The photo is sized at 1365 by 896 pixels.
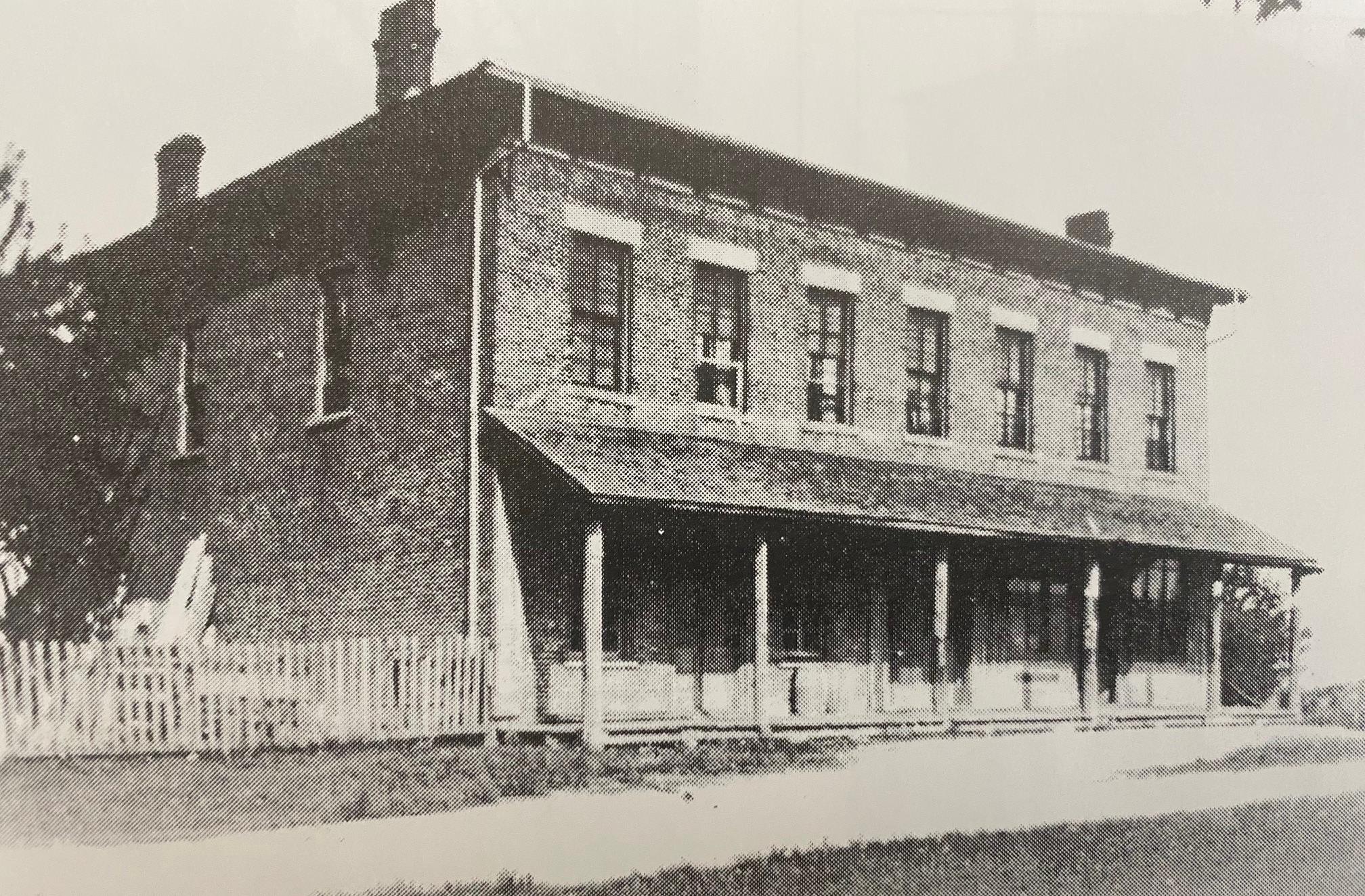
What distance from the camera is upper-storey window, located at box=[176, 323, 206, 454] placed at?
→ 58.4 feet

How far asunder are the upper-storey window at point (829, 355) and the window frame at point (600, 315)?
8.52 feet

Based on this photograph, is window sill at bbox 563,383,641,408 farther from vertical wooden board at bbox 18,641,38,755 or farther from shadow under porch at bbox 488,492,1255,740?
vertical wooden board at bbox 18,641,38,755

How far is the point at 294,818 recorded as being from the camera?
32.5 feet

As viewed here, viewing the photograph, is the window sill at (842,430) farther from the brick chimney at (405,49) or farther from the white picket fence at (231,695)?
the brick chimney at (405,49)

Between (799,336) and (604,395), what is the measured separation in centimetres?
294

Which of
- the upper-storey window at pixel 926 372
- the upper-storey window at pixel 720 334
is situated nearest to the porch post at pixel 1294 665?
the upper-storey window at pixel 926 372

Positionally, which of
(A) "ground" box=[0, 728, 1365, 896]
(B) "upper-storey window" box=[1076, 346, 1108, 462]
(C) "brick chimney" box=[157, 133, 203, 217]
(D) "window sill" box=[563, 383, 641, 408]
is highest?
(C) "brick chimney" box=[157, 133, 203, 217]

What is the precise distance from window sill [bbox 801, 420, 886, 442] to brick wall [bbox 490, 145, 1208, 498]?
40 mm

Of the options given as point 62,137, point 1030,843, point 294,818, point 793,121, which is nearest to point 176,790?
point 294,818

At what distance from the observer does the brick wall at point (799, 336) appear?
15.0 meters

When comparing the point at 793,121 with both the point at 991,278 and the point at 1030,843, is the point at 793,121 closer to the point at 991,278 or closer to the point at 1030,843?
the point at 1030,843

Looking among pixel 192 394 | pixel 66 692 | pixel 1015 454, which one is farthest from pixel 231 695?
pixel 1015 454

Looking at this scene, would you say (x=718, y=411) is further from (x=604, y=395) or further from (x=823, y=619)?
(x=823, y=619)

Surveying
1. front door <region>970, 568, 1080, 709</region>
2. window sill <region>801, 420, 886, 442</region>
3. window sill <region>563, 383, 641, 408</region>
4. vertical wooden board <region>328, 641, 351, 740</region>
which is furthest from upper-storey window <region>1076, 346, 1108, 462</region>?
vertical wooden board <region>328, 641, 351, 740</region>
